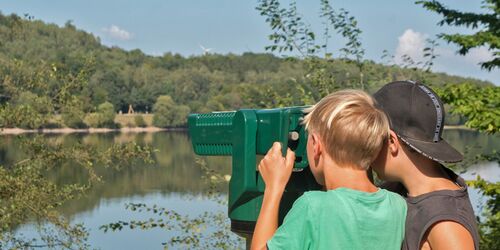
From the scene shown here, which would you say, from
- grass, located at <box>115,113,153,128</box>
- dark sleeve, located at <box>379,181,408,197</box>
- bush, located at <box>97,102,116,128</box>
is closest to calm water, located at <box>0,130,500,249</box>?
bush, located at <box>97,102,116,128</box>

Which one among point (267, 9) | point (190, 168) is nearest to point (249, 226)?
point (267, 9)

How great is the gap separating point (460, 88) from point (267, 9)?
1.82 meters

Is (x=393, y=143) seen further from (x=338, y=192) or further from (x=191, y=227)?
(x=191, y=227)

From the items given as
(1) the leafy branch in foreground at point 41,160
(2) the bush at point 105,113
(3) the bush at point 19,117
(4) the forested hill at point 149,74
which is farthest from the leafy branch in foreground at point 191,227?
(2) the bush at point 105,113

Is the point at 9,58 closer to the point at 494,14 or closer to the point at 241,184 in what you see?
the point at 494,14

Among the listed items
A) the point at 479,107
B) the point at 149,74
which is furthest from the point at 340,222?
the point at 149,74

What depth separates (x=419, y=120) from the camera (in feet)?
4.74

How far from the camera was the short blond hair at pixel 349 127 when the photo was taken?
1.33m

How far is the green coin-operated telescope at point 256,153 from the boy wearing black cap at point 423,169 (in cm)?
16

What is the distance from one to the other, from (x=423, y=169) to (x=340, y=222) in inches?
10.5

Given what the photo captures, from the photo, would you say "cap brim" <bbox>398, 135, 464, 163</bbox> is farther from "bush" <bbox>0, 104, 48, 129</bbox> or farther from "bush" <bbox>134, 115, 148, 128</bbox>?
"bush" <bbox>134, 115, 148, 128</bbox>

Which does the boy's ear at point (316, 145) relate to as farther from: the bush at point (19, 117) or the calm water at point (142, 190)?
the calm water at point (142, 190)

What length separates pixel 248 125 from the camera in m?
1.50

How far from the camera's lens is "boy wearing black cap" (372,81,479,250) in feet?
4.54
